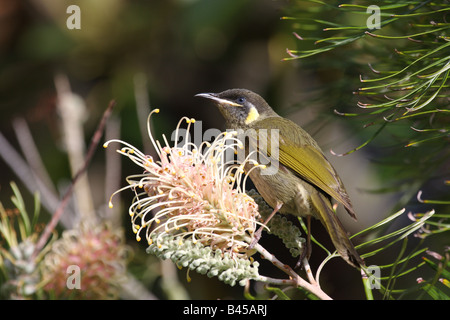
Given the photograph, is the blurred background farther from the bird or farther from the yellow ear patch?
the bird

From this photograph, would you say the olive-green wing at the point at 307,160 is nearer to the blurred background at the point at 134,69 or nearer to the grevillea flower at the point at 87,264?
the grevillea flower at the point at 87,264

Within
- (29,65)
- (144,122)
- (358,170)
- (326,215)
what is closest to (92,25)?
(29,65)

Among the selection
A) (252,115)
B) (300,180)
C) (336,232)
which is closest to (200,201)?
(336,232)

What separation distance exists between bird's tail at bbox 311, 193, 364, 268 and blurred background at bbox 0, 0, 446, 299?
0.97 metres

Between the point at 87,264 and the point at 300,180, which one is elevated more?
the point at 300,180

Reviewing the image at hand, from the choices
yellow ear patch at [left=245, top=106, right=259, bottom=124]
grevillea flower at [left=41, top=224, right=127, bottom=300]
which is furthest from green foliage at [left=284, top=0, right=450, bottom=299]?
grevillea flower at [left=41, top=224, right=127, bottom=300]

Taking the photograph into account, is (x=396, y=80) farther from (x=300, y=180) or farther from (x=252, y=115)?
(x=252, y=115)

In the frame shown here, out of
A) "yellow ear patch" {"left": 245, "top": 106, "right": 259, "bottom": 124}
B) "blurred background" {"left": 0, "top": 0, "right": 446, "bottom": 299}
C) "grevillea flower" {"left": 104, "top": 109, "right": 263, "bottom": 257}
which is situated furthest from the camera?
"blurred background" {"left": 0, "top": 0, "right": 446, "bottom": 299}

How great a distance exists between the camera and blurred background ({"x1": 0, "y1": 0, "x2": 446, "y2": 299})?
8.05ft

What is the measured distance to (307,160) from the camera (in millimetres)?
1512

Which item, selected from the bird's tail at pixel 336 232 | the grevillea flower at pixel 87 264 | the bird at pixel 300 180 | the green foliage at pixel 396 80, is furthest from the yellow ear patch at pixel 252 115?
the grevillea flower at pixel 87 264

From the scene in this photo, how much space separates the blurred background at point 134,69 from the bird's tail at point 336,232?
972 millimetres

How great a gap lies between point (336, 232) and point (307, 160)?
0.31 metres

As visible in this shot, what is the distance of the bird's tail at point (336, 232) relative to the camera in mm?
1175
